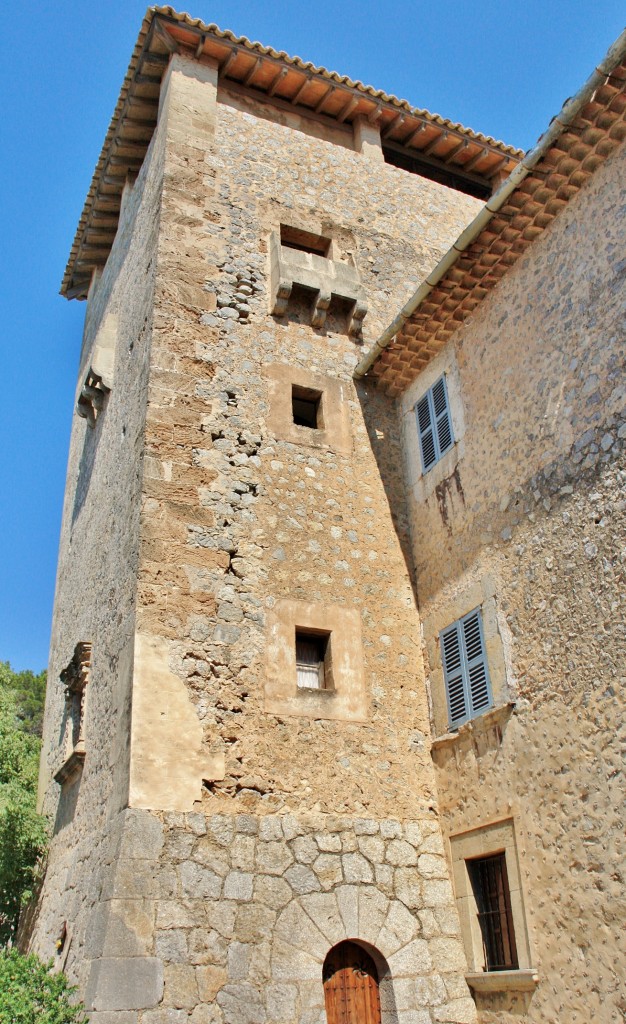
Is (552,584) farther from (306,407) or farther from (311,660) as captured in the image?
(306,407)

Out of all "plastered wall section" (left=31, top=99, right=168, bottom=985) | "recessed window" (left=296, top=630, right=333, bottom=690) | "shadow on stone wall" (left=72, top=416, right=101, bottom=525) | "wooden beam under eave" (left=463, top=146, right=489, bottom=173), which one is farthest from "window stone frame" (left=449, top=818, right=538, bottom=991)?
"wooden beam under eave" (left=463, top=146, right=489, bottom=173)

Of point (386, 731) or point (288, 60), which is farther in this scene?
point (288, 60)

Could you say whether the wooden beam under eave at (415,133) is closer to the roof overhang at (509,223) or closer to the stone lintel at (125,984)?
the roof overhang at (509,223)

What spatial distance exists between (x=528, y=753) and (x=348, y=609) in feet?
8.11

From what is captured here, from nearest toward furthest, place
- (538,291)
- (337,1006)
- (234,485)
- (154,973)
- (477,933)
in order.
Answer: (154,973) → (337,1006) → (477,933) → (538,291) → (234,485)

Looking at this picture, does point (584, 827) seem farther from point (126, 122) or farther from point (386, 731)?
point (126, 122)

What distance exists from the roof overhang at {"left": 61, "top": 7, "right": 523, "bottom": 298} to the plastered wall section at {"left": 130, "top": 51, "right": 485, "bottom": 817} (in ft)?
1.11

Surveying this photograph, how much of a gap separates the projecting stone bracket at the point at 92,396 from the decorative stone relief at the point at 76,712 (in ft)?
12.9

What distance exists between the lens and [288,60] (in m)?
12.0

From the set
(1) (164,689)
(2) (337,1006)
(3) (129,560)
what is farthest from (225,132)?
(2) (337,1006)

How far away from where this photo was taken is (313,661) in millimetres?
8812

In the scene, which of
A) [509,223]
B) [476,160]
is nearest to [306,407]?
[509,223]

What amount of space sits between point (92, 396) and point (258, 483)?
4422 millimetres

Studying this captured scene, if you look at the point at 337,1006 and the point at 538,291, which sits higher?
the point at 538,291
